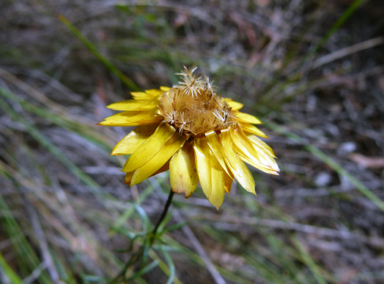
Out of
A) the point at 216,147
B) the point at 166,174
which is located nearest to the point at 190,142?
the point at 216,147

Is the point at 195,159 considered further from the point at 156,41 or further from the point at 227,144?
the point at 156,41

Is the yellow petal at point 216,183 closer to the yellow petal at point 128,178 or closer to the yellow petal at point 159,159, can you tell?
the yellow petal at point 159,159

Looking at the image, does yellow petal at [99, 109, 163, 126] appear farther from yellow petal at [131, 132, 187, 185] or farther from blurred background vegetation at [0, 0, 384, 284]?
blurred background vegetation at [0, 0, 384, 284]

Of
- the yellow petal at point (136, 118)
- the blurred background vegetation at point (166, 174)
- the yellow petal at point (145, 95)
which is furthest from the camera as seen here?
the blurred background vegetation at point (166, 174)

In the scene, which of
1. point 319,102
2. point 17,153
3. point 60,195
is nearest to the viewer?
point 60,195

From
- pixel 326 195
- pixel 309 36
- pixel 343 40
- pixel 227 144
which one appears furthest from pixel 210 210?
pixel 343 40

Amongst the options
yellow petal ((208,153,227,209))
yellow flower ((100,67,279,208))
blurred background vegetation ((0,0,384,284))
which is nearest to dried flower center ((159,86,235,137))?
yellow flower ((100,67,279,208))

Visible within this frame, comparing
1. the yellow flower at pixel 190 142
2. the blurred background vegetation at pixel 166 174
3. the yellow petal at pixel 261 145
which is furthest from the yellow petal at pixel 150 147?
the blurred background vegetation at pixel 166 174
